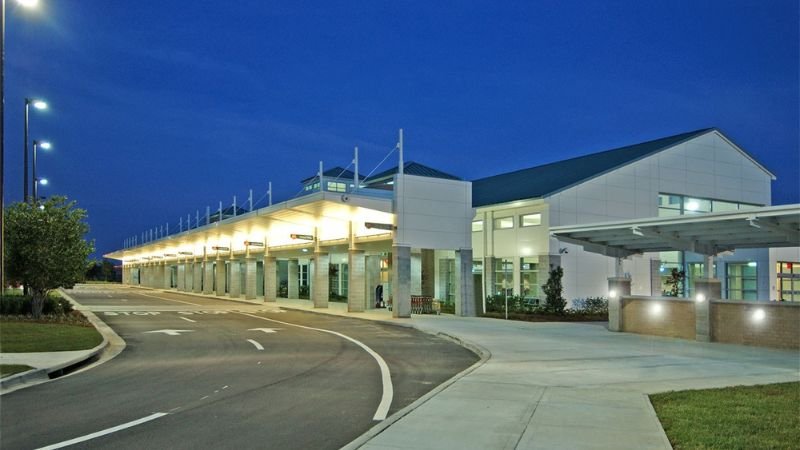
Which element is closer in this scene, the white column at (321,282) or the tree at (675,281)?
the tree at (675,281)

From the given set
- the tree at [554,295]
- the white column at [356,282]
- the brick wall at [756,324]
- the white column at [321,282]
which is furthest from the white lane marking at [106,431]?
the white column at [321,282]

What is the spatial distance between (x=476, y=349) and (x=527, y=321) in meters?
12.5

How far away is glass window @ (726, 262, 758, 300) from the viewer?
4444 centimetres

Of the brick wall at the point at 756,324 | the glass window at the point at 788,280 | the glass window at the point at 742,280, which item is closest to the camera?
the brick wall at the point at 756,324

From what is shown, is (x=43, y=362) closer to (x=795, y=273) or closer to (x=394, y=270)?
(x=394, y=270)

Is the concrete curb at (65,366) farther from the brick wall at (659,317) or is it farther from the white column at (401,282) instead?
the brick wall at (659,317)

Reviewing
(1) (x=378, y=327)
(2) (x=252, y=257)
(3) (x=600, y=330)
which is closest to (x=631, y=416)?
(3) (x=600, y=330)

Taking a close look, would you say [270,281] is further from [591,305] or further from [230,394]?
[230,394]

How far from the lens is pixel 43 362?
14.5 metres

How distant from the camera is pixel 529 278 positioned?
130ft

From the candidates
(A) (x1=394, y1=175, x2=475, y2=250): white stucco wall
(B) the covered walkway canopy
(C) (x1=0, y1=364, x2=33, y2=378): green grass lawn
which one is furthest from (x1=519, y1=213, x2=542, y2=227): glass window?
(C) (x1=0, y1=364, x2=33, y2=378): green grass lawn

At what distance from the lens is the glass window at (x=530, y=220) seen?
38781 mm

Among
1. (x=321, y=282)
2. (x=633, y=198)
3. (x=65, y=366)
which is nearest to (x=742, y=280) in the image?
(x=633, y=198)

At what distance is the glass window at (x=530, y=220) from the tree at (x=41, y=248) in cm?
2353
